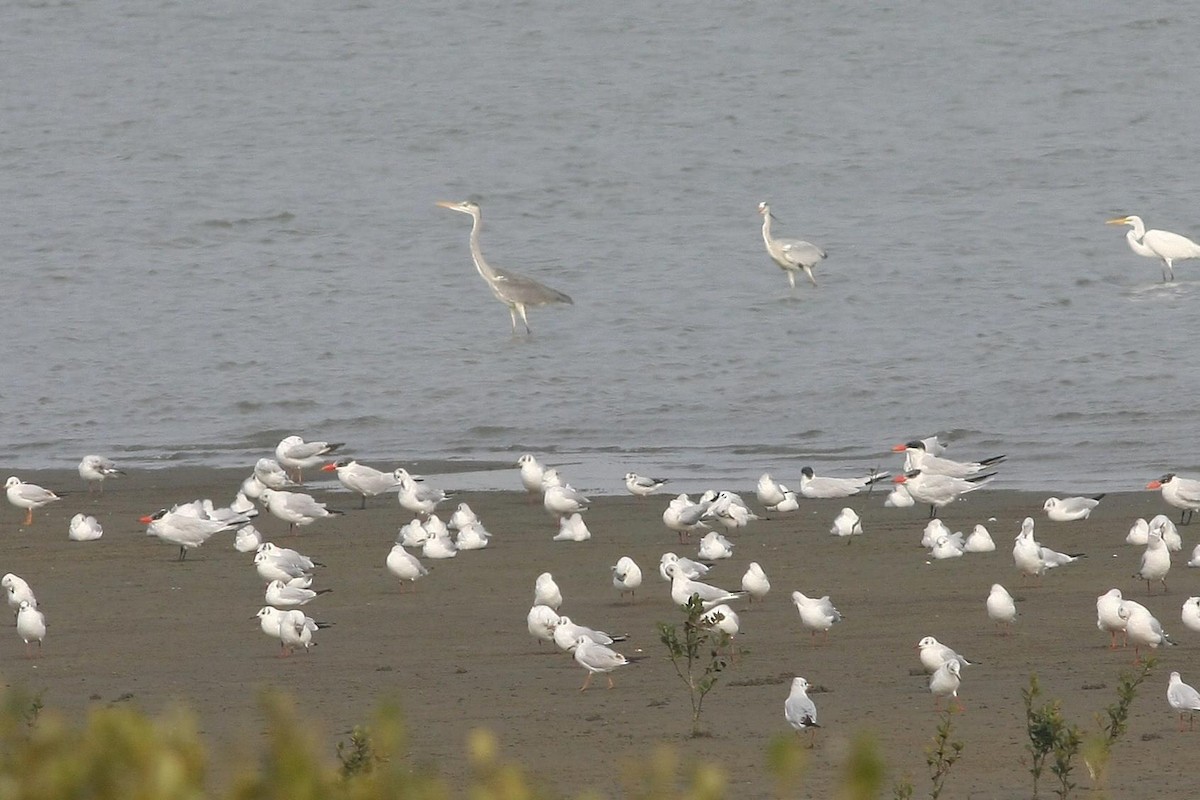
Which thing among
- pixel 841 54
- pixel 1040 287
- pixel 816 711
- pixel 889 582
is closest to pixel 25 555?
pixel 889 582

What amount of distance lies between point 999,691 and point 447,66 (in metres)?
33.3

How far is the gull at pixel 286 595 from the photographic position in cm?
1060

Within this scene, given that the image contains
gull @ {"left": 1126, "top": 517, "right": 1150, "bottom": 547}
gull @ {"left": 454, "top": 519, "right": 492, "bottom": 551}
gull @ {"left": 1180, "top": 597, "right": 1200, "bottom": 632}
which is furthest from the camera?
gull @ {"left": 454, "top": 519, "right": 492, "bottom": 551}

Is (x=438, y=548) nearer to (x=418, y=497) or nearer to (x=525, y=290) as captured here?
(x=418, y=497)

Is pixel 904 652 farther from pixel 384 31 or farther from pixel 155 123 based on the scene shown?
pixel 384 31

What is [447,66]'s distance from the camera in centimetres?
4047

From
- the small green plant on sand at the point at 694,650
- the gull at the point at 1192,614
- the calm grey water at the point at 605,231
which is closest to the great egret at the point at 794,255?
the calm grey water at the point at 605,231

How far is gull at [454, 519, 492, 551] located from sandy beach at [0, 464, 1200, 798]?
3.3 inches

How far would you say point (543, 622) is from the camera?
9680 mm

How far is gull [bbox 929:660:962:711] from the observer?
8.16 meters

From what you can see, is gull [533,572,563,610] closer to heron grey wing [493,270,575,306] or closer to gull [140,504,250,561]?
→ gull [140,504,250,561]

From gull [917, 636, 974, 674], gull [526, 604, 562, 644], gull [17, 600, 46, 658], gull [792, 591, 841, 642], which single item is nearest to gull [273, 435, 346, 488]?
gull [17, 600, 46, 658]

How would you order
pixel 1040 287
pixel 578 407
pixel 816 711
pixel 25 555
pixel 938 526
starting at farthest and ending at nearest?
Answer: pixel 1040 287 < pixel 578 407 < pixel 25 555 < pixel 938 526 < pixel 816 711

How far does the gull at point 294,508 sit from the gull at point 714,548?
10.1 feet
